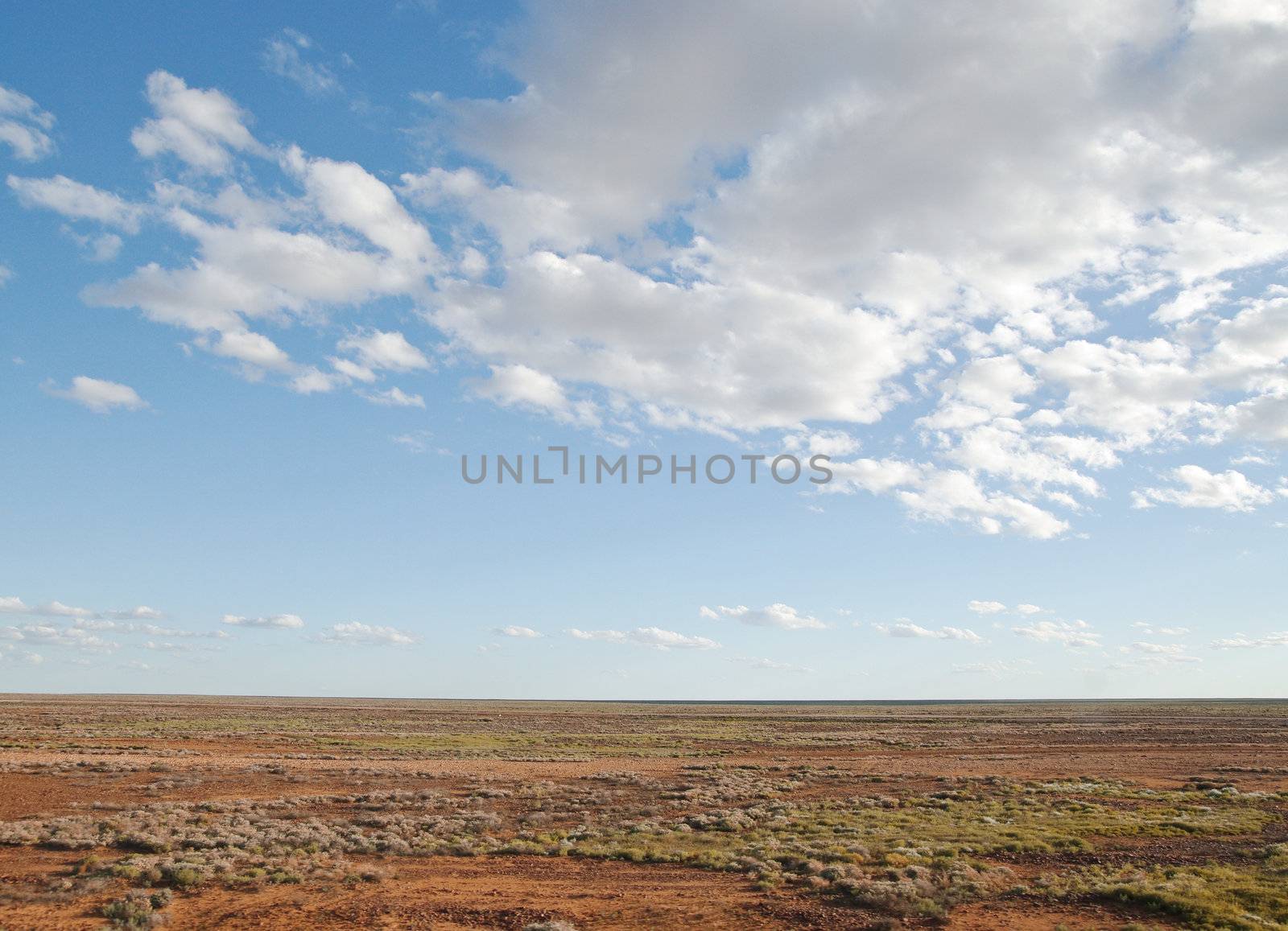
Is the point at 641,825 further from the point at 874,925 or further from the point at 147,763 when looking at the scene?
the point at 147,763

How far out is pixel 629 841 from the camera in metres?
21.7

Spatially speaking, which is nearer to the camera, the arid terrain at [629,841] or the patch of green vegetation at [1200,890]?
the patch of green vegetation at [1200,890]

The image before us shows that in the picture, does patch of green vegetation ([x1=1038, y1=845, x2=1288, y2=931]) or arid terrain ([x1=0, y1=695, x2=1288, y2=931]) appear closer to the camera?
patch of green vegetation ([x1=1038, y1=845, x2=1288, y2=931])

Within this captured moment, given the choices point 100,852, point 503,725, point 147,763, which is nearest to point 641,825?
point 100,852

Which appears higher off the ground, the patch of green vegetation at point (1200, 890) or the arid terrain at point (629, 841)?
the patch of green vegetation at point (1200, 890)

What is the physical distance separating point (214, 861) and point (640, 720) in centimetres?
8605

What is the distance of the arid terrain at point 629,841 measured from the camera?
15.1 meters

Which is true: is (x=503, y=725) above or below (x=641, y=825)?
below

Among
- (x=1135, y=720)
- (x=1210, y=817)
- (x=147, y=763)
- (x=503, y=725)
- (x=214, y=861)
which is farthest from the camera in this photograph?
(x=1135, y=720)

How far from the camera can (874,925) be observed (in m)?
14.3

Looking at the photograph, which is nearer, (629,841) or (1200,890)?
(1200,890)

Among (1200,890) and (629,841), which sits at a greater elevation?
(1200,890)

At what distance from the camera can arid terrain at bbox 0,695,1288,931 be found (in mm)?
15117

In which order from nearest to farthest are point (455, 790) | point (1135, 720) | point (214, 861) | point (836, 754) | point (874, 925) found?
point (874, 925) < point (214, 861) < point (455, 790) < point (836, 754) < point (1135, 720)
